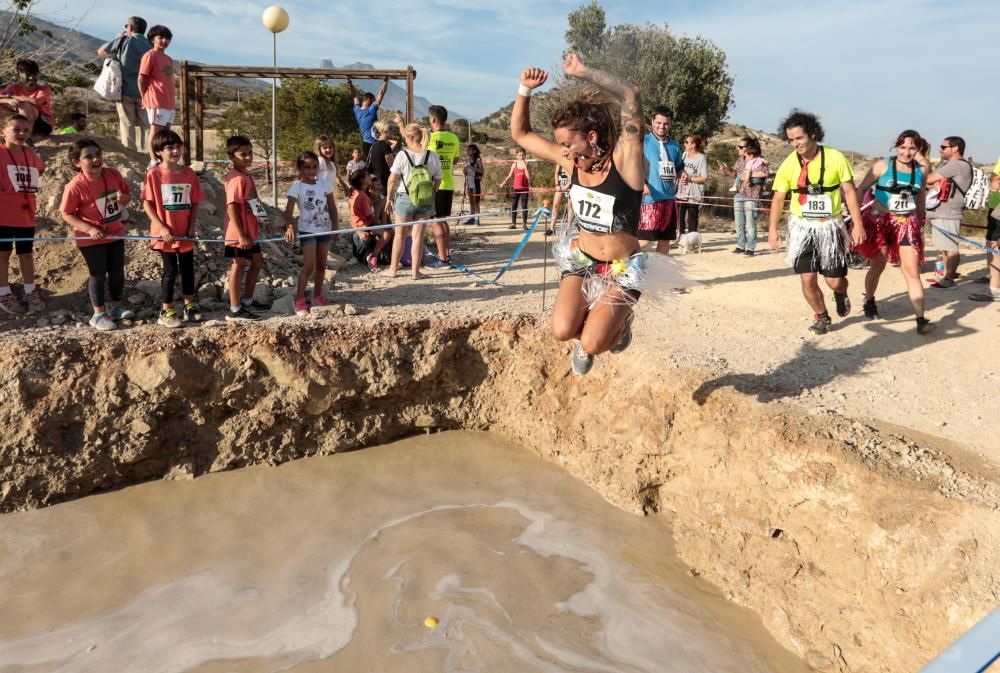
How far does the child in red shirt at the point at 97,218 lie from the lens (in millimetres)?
5355

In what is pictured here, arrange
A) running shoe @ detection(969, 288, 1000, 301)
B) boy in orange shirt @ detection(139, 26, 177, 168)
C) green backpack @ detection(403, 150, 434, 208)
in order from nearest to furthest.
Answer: running shoe @ detection(969, 288, 1000, 301) < green backpack @ detection(403, 150, 434, 208) < boy in orange shirt @ detection(139, 26, 177, 168)

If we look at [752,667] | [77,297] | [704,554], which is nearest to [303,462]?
[77,297]

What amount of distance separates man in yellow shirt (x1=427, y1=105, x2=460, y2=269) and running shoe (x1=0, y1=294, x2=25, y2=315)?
4038mm

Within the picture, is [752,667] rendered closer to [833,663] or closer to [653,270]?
[833,663]

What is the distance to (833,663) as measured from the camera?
375 centimetres

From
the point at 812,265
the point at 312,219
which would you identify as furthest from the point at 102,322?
the point at 812,265

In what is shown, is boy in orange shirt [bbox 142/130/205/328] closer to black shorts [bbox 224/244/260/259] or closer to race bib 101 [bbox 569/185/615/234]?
black shorts [bbox 224/244/260/259]

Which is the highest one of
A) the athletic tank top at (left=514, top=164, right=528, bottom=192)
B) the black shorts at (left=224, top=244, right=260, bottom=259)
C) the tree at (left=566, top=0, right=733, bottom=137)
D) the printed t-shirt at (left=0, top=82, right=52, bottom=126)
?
the tree at (left=566, top=0, right=733, bottom=137)

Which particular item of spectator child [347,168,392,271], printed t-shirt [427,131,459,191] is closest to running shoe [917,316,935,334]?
printed t-shirt [427,131,459,191]

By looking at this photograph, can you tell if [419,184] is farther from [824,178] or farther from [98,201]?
[824,178]

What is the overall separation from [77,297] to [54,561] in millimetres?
2488

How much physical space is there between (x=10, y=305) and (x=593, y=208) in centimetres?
487

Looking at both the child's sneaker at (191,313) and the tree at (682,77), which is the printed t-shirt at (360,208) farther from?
the tree at (682,77)

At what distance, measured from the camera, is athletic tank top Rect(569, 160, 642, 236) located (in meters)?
3.86
